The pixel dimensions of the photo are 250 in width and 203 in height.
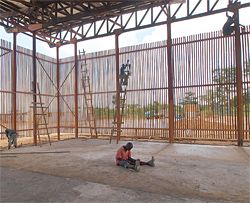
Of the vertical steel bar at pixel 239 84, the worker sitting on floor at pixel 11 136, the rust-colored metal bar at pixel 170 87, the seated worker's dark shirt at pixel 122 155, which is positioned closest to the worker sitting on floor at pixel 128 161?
the seated worker's dark shirt at pixel 122 155

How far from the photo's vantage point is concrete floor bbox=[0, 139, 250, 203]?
4.81m

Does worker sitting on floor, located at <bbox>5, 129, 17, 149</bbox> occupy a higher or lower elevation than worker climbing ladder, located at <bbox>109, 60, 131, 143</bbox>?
lower

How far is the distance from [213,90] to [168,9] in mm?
4425

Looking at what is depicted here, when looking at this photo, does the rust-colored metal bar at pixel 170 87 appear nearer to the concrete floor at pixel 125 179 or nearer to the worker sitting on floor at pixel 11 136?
the concrete floor at pixel 125 179

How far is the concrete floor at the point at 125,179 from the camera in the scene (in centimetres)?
481

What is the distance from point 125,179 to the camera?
19.7 feet

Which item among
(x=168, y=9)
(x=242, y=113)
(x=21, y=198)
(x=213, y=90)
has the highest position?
(x=168, y=9)

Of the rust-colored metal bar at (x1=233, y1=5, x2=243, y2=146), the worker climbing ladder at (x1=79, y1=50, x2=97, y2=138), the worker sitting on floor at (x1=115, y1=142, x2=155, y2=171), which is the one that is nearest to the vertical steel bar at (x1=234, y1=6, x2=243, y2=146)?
the rust-colored metal bar at (x1=233, y1=5, x2=243, y2=146)

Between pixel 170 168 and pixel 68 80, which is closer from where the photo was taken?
pixel 170 168

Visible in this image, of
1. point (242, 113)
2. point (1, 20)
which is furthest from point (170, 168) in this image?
point (1, 20)

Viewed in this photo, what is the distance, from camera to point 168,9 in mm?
12539

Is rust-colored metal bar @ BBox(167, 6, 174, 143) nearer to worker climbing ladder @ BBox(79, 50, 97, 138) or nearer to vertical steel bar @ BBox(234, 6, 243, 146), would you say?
vertical steel bar @ BBox(234, 6, 243, 146)

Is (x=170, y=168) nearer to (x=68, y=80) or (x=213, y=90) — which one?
(x=213, y=90)

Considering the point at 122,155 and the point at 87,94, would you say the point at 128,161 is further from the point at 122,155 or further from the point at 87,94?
the point at 87,94
